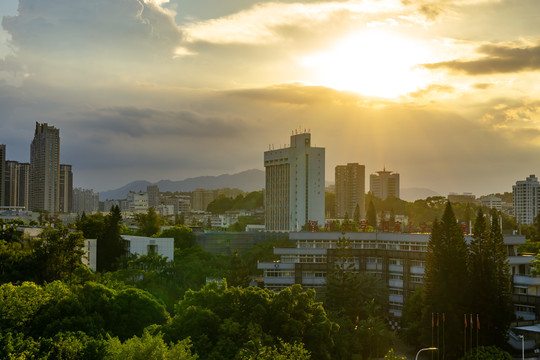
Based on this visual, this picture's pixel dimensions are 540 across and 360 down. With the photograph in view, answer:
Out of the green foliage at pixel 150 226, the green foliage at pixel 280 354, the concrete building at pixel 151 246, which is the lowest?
the green foliage at pixel 280 354

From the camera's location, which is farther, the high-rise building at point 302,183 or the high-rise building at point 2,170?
the high-rise building at point 2,170

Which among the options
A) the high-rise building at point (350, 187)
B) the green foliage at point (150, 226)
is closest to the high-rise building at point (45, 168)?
the high-rise building at point (350, 187)

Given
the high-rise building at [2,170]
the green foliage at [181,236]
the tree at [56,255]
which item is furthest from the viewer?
the high-rise building at [2,170]

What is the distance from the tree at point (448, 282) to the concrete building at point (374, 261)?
5534 millimetres

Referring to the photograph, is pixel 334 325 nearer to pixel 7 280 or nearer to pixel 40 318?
pixel 40 318

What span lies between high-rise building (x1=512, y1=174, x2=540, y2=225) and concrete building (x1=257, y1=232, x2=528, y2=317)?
10536 cm

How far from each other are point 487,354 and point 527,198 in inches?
4848

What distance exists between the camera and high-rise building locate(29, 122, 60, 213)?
154m

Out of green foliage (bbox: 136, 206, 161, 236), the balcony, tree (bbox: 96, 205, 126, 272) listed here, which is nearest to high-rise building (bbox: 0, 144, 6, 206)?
green foliage (bbox: 136, 206, 161, 236)

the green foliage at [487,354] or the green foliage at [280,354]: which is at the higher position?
the green foliage at [280,354]

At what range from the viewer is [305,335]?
3034 cm

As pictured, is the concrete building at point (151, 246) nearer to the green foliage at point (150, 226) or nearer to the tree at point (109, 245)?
the tree at point (109, 245)

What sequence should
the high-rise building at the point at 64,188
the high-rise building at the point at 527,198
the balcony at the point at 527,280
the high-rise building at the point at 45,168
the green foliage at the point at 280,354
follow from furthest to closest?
1. the high-rise building at the point at 64,188
2. the high-rise building at the point at 45,168
3. the high-rise building at the point at 527,198
4. the balcony at the point at 527,280
5. the green foliage at the point at 280,354

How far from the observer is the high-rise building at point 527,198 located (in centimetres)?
14438
